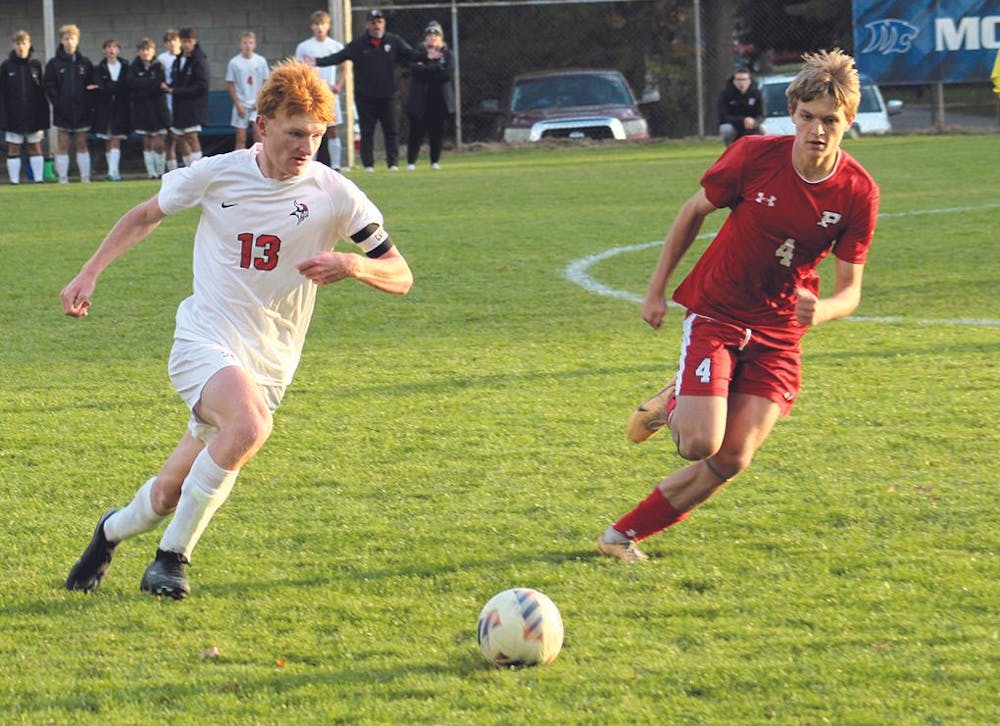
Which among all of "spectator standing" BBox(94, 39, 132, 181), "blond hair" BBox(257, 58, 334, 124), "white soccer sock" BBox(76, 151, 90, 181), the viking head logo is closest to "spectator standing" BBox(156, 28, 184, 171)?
"spectator standing" BBox(94, 39, 132, 181)

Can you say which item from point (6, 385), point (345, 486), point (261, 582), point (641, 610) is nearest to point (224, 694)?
point (261, 582)

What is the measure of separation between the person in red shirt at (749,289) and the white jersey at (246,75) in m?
16.2

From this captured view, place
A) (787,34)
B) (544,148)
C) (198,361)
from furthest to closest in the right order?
(787,34)
(544,148)
(198,361)

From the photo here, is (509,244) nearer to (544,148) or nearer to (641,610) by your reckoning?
(641,610)

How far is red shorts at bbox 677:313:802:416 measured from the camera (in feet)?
16.0

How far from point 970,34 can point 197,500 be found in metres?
22.8

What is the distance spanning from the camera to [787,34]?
35.1 metres

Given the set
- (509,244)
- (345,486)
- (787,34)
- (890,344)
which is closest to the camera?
(345,486)

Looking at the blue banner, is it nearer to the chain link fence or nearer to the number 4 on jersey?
the chain link fence

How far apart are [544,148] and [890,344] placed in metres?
16.6

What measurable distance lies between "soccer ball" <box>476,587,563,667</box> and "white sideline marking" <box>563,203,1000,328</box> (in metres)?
5.77

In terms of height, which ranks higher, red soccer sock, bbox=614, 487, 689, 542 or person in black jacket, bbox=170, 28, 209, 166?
person in black jacket, bbox=170, 28, 209, 166

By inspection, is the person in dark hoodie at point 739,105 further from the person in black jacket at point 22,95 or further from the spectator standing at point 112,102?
the person in black jacket at point 22,95

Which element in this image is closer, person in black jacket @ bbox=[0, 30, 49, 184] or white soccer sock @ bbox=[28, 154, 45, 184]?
person in black jacket @ bbox=[0, 30, 49, 184]
